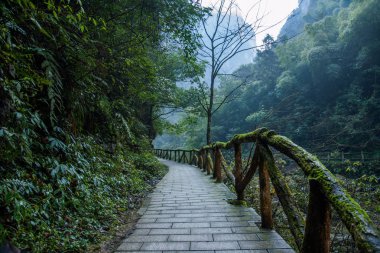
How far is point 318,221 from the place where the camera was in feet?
5.80

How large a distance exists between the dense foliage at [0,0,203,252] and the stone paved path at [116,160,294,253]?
569 mm

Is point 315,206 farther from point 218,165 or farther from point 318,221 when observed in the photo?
point 218,165

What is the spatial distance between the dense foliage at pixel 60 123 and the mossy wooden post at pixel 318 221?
2.20m

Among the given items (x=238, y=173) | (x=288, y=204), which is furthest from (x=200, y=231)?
(x=238, y=173)

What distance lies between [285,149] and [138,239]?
6.23 feet

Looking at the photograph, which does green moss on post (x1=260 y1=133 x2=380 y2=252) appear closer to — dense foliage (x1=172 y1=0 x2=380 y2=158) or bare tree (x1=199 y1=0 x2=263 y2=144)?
bare tree (x1=199 y1=0 x2=263 y2=144)

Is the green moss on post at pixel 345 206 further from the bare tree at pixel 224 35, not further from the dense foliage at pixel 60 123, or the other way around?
the bare tree at pixel 224 35

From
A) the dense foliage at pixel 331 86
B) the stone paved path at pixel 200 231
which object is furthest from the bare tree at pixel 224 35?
the dense foliage at pixel 331 86

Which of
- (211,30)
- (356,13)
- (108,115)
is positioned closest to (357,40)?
(356,13)

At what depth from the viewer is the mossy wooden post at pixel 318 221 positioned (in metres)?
1.74

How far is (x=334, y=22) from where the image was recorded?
30.9 m

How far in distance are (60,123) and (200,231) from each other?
300 cm

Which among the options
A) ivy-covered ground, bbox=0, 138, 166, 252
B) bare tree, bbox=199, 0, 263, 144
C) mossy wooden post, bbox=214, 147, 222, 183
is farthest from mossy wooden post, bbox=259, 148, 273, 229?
bare tree, bbox=199, 0, 263, 144

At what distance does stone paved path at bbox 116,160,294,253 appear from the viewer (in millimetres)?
2598
